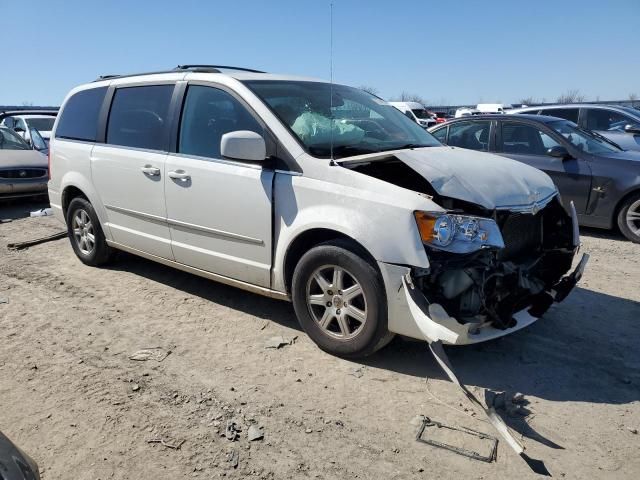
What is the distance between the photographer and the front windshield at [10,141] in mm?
10086

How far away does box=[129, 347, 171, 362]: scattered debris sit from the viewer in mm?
3732

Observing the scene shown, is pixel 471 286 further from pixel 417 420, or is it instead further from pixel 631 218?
pixel 631 218

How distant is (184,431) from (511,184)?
2596 millimetres

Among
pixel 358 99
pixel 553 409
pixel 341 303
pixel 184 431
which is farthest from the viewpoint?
pixel 358 99

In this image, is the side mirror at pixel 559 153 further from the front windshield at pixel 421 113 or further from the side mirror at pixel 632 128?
the front windshield at pixel 421 113

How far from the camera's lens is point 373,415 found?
9.96 ft

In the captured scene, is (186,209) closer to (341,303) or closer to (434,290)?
(341,303)

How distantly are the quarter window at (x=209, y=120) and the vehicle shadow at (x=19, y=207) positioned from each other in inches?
231

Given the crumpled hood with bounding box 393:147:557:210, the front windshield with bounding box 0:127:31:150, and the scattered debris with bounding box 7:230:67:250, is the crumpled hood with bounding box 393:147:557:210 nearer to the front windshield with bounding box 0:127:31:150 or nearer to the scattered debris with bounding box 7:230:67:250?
the scattered debris with bounding box 7:230:67:250

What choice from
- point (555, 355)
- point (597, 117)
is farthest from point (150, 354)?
point (597, 117)

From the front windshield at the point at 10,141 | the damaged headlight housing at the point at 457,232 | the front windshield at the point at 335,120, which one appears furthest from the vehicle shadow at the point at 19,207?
the damaged headlight housing at the point at 457,232

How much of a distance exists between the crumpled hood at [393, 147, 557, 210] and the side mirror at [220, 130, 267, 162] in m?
0.94

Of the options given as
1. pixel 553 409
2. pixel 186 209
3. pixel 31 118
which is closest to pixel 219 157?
pixel 186 209

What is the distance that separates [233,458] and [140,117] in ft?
11.0
